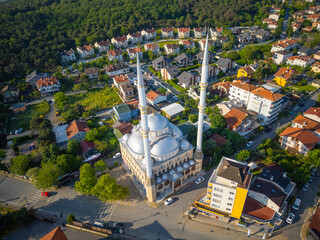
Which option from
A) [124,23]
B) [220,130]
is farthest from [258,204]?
[124,23]

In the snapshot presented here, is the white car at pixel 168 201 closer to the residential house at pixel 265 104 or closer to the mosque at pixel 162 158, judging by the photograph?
the mosque at pixel 162 158

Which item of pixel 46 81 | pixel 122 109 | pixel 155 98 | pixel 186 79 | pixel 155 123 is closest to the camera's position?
pixel 155 123

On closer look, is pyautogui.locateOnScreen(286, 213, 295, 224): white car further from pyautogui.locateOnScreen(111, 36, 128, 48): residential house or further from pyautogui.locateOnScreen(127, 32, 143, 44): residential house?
pyautogui.locateOnScreen(127, 32, 143, 44): residential house

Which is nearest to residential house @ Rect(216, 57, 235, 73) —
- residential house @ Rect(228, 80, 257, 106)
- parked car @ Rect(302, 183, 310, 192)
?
residential house @ Rect(228, 80, 257, 106)

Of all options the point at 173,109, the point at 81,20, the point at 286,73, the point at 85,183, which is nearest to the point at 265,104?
the point at 173,109

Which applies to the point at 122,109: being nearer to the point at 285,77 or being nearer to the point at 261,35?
the point at 285,77
